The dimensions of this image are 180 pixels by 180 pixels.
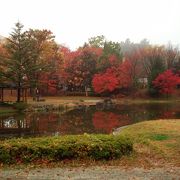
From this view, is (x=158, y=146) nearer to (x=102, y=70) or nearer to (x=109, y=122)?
(x=109, y=122)

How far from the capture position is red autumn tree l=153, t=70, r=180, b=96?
6838 cm

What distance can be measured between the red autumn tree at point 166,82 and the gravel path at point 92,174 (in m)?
58.5

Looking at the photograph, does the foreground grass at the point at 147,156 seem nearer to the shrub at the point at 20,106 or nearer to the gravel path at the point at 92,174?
the gravel path at the point at 92,174

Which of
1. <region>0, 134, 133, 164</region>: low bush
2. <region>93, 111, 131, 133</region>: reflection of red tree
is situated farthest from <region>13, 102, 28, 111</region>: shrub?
<region>0, 134, 133, 164</region>: low bush

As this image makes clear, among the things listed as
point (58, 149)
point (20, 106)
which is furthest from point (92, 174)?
point (20, 106)

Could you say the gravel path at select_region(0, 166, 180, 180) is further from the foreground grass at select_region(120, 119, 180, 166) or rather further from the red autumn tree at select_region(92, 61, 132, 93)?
the red autumn tree at select_region(92, 61, 132, 93)

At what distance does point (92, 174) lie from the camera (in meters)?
10.8

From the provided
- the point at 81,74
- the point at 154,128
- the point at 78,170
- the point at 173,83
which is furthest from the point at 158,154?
the point at 81,74

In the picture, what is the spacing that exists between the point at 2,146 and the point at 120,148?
4.65 metres

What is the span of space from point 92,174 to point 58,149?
85.5 inches

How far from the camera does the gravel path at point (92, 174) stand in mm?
10445

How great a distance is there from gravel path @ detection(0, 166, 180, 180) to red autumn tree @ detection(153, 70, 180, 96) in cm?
5847

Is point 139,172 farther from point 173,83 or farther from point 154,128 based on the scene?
point 173,83

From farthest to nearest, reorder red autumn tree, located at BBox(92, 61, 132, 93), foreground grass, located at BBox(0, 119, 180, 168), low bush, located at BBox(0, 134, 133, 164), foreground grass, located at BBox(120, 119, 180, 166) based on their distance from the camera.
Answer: red autumn tree, located at BBox(92, 61, 132, 93), foreground grass, located at BBox(120, 119, 180, 166), low bush, located at BBox(0, 134, 133, 164), foreground grass, located at BBox(0, 119, 180, 168)
